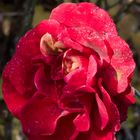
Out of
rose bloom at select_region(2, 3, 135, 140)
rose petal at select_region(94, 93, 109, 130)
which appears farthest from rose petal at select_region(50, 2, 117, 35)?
rose petal at select_region(94, 93, 109, 130)

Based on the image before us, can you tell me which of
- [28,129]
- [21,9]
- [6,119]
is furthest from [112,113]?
[21,9]

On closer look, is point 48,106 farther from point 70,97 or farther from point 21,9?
point 21,9

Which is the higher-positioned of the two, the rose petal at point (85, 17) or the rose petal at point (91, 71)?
the rose petal at point (85, 17)

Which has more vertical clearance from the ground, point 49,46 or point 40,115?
point 49,46

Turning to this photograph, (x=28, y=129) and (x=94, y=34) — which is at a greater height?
(x=94, y=34)

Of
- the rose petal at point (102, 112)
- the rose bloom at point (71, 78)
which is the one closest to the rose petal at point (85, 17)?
the rose bloom at point (71, 78)

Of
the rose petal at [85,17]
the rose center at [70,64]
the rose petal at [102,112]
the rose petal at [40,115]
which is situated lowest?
the rose petal at [40,115]

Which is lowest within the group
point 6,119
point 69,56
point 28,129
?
point 6,119

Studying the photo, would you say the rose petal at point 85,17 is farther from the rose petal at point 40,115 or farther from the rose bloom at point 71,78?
the rose petal at point 40,115
